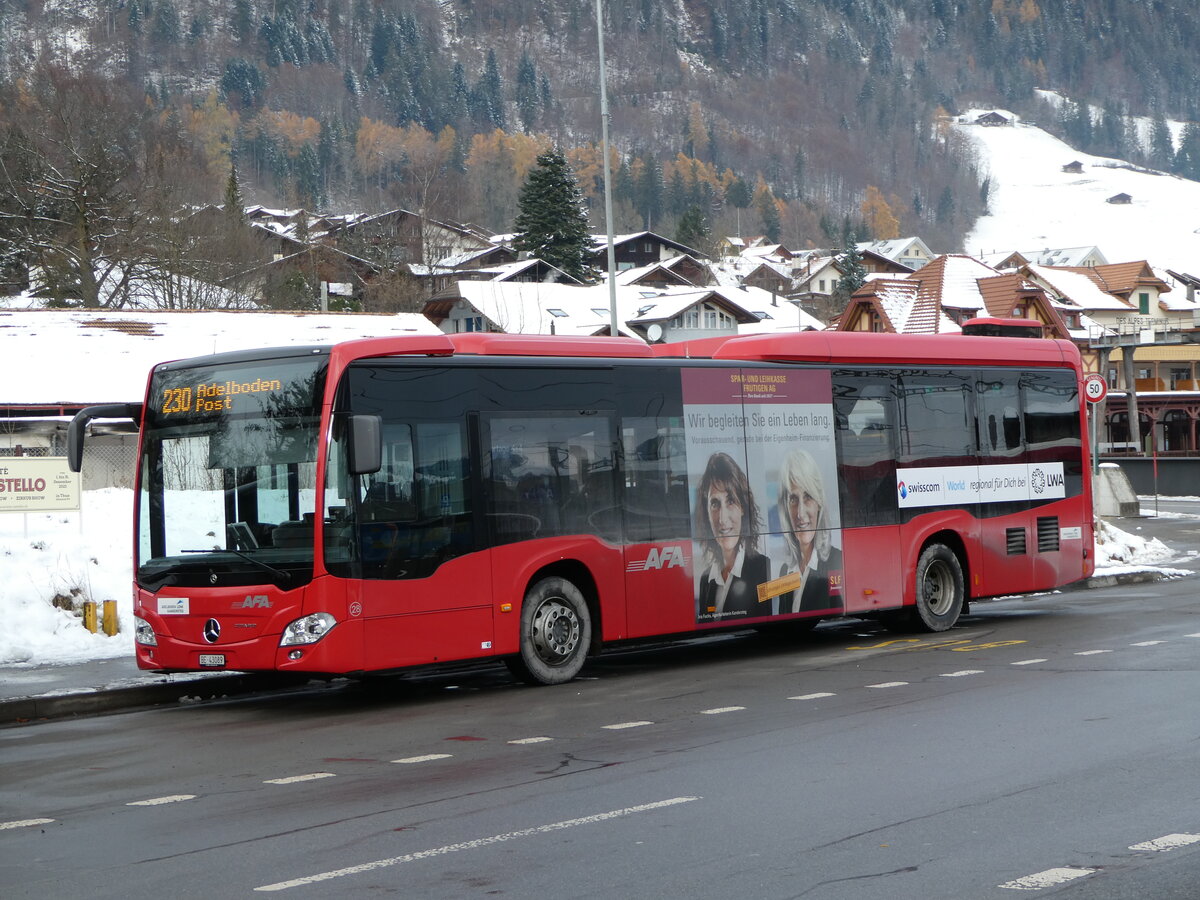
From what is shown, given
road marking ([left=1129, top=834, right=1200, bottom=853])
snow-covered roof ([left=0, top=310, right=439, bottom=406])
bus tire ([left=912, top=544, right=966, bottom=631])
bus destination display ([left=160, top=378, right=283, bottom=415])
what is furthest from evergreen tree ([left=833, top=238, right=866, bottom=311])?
road marking ([left=1129, top=834, right=1200, bottom=853])

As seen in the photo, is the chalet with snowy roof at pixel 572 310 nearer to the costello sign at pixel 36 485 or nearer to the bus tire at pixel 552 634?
the costello sign at pixel 36 485

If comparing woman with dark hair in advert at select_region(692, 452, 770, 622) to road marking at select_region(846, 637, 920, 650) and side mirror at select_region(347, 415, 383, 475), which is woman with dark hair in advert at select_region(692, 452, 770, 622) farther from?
side mirror at select_region(347, 415, 383, 475)

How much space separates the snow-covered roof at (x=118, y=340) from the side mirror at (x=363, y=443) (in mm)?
27169

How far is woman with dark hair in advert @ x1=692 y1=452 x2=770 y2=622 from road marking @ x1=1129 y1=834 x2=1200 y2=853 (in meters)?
7.75

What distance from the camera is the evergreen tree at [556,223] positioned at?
113 metres

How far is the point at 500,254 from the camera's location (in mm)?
138250

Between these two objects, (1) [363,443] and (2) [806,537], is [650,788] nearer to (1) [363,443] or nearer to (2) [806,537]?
(1) [363,443]

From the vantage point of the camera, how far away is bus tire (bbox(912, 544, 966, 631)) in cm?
1706

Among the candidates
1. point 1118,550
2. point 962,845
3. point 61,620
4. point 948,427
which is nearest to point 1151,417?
point 1118,550

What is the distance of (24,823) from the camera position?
827 centimetres

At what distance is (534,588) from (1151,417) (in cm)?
7011

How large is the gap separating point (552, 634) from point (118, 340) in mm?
33419

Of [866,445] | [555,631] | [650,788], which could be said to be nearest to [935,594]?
[866,445]

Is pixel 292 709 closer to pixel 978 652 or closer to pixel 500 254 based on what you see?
pixel 978 652
